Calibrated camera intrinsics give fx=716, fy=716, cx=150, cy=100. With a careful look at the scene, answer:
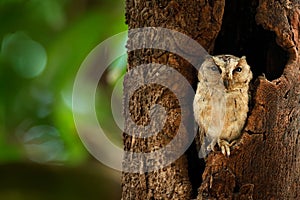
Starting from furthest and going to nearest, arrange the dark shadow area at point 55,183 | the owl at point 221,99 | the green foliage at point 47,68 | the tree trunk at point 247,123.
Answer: the green foliage at point 47,68
the dark shadow area at point 55,183
the owl at point 221,99
the tree trunk at point 247,123

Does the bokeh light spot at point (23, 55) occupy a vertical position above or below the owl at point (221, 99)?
above

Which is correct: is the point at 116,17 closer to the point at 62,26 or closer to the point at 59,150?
the point at 62,26

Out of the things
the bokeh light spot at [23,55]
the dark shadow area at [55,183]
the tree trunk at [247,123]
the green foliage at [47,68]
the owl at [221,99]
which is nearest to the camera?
the tree trunk at [247,123]

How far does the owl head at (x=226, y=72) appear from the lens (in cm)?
224

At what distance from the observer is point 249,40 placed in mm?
2443

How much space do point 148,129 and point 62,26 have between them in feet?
2.71


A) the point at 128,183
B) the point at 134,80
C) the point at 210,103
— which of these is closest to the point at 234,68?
the point at 210,103

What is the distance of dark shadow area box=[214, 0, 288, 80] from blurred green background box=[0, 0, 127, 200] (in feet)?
1.65

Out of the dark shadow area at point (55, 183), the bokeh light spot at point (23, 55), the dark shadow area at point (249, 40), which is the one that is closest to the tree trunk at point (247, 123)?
the dark shadow area at point (249, 40)

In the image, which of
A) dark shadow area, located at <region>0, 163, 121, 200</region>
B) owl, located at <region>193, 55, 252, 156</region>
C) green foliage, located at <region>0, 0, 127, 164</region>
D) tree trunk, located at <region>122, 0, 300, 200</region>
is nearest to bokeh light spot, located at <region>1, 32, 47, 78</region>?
green foliage, located at <region>0, 0, 127, 164</region>

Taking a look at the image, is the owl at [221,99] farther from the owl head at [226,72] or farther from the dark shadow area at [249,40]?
the dark shadow area at [249,40]

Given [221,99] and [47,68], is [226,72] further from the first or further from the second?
[47,68]

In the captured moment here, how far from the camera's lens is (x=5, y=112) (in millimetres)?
2727

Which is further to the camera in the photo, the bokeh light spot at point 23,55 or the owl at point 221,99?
the bokeh light spot at point 23,55
